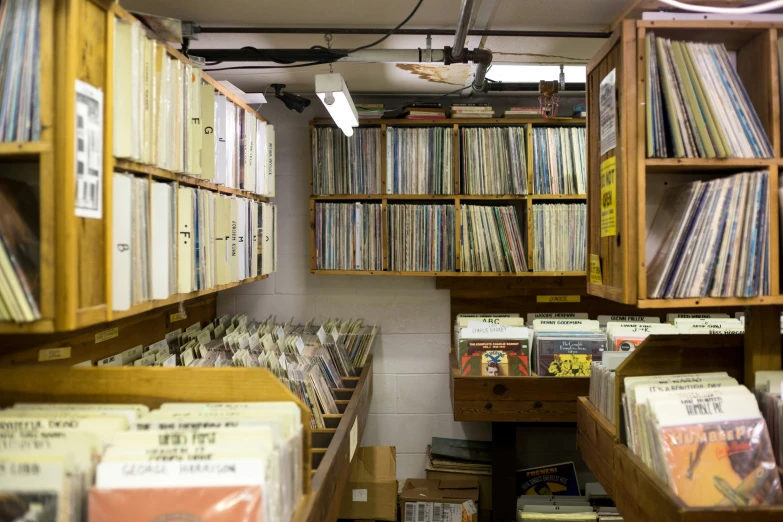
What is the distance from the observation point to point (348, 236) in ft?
10.8

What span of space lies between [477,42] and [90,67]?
1.87 meters

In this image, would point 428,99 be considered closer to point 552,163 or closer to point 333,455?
point 552,163

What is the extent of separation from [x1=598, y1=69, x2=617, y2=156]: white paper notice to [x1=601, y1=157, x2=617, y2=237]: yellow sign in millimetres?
47

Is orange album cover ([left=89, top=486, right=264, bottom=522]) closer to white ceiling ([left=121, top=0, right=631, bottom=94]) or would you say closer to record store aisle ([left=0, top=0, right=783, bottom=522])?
record store aisle ([left=0, top=0, right=783, bottom=522])

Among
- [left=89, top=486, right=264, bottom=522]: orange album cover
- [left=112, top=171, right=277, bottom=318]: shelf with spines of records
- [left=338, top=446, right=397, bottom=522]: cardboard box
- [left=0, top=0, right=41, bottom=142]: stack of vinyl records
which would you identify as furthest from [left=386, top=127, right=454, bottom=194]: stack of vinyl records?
[left=89, top=486, right=264, bottom=522]: orange album cover

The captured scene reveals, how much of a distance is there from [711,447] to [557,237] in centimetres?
193

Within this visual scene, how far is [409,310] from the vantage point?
3.59m

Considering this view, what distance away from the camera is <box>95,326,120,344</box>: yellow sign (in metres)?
2.01

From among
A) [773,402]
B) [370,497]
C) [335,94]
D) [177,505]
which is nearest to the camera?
[177,505]

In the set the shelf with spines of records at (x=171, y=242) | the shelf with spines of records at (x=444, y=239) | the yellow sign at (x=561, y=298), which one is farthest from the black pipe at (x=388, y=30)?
the yellow sign at (x=561, y=298)

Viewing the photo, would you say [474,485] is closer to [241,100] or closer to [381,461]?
[381,461]

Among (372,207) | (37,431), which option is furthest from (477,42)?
(37,431)

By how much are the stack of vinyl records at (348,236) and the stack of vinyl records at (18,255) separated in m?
2.06

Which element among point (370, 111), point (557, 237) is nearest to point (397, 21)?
point (370, 111)
